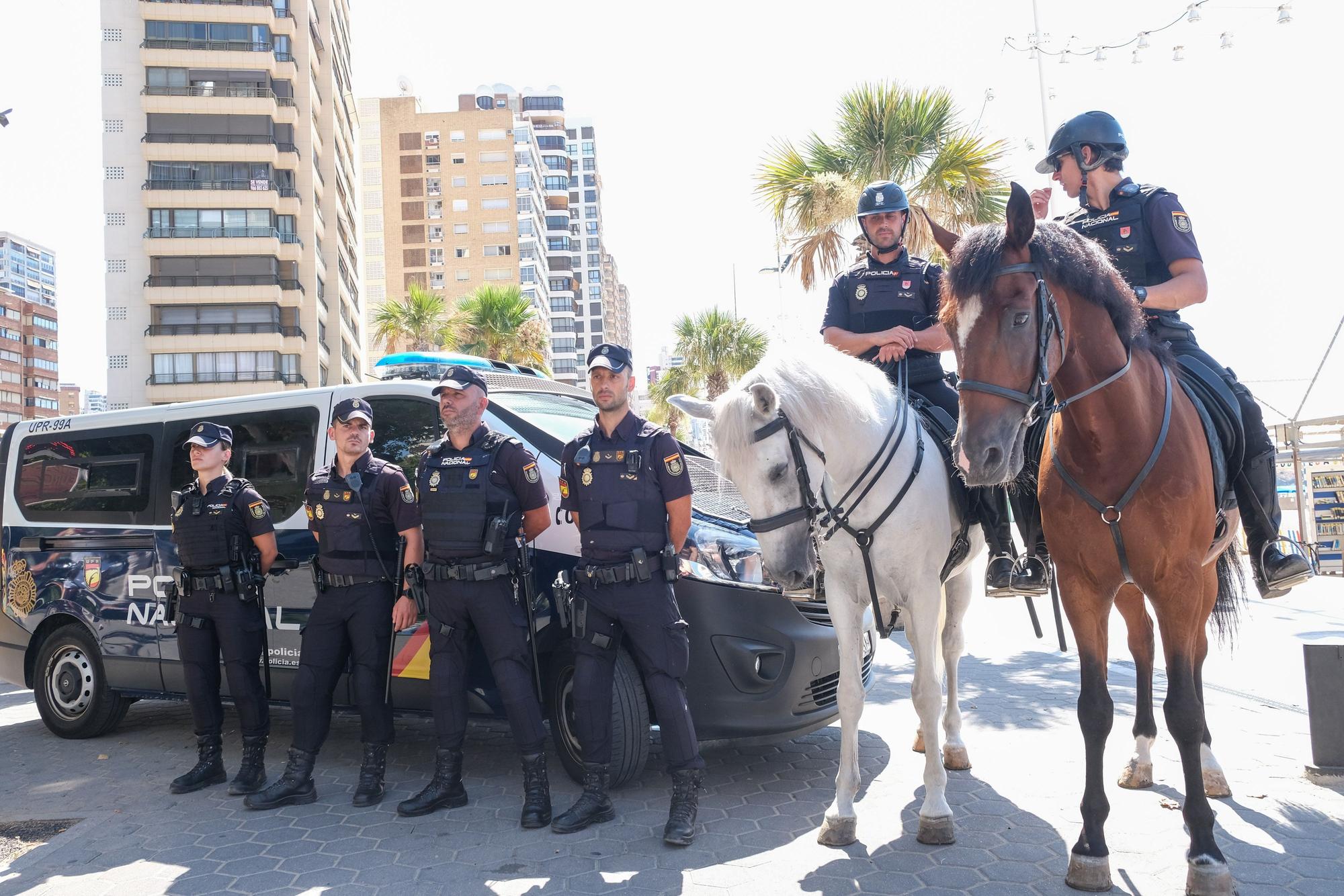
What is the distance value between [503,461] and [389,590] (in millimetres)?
1053

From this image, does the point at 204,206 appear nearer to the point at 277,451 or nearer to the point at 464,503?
the point at 277,451

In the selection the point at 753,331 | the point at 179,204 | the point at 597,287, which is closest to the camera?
the point at 753,331

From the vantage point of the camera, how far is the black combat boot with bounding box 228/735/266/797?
526 cm

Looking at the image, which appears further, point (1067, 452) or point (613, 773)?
point (613, 773)

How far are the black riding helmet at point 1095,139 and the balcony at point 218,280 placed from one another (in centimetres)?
4973

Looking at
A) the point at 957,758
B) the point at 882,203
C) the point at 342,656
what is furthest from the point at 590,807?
the point at 882,203

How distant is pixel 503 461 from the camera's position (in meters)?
4.72

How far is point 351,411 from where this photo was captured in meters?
5.07

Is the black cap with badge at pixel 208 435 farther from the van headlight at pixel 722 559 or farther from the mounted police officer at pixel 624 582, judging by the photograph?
the van headlight at pixel 722 559

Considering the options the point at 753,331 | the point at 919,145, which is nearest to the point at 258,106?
the point at 753,331

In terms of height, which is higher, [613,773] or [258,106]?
[258,106]

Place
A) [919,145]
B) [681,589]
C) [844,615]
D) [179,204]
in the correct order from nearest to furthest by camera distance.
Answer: [844,615] → [681,589] → [919,145] → [179,204]

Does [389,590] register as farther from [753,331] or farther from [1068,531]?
[753,331]

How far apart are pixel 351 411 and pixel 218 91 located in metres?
52.5
